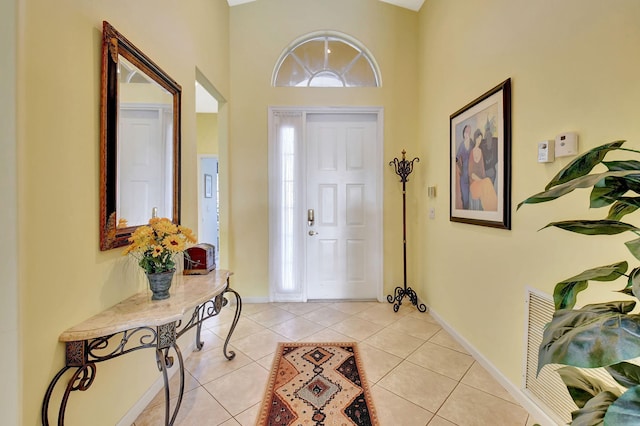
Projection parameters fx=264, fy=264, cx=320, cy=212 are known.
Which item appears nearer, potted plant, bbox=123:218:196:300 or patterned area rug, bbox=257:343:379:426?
potted plant, bbox=123:218:196:300

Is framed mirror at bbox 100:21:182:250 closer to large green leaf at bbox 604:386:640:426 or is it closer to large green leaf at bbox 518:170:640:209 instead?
large green leaf at bbox 518:170:640:209

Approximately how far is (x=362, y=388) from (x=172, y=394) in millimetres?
1258

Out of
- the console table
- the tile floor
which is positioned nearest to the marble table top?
the console table

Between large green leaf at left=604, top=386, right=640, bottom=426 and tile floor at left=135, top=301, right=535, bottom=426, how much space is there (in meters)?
1.23

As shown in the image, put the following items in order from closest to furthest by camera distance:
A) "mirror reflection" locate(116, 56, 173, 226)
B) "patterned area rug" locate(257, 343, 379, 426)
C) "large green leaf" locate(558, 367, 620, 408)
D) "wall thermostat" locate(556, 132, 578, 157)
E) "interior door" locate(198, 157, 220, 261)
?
"large green leaf" locate(558, 367, 620, 408) < "wall thermostat" locate(556, 132, 578, 157) < "mirror reflection" locate(116, 56, 173, 226) < "patterned area rug" locate(257, 343, 379, 426) < "interior door" locate(198, 157, 220, 261)

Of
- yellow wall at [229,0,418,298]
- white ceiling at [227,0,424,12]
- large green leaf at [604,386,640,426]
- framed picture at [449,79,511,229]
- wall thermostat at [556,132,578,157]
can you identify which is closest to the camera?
large green leaf at [604,386,640,426]

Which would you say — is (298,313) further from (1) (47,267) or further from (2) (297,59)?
(2) (297,59)

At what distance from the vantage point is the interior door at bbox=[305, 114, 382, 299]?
10.8ft

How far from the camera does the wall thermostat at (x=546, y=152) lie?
145cm

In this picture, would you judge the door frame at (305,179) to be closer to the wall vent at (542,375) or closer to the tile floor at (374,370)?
the tile floor at (374,370)

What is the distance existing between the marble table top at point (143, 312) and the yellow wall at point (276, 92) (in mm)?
1504

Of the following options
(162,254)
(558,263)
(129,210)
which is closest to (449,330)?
(558,263)

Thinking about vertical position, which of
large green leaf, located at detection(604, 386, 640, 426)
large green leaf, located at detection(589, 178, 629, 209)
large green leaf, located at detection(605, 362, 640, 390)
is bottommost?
large green leaf, located at detection(605, 362, 640, 390)

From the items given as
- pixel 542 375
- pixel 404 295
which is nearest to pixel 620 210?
pixel 542 375
